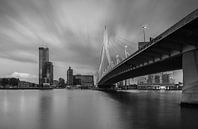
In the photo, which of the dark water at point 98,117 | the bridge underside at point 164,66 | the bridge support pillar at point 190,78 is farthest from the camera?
the bridge underside at point 164,66

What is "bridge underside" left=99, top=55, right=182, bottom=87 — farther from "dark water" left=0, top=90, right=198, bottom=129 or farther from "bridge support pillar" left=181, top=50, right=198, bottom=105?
"dark water" left=0, top=90, right=198, bottom=129

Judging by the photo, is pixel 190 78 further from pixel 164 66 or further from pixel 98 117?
pixel 164 66

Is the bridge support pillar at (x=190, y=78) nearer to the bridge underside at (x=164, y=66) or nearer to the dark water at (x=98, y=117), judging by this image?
the dark water at (x=98, y=117)

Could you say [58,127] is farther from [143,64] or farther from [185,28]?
[143,64]

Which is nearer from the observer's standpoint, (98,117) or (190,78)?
(98,117)

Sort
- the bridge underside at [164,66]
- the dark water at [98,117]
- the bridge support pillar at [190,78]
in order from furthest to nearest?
1. the bridge underside at [164,66]
2. the bridge support pillar at [190,78]
3. the dark water at [98,117]

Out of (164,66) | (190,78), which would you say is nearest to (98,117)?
(190,78)

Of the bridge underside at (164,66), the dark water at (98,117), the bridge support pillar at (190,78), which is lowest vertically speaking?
the dark water at (98,117)

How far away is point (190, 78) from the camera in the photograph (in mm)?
31234

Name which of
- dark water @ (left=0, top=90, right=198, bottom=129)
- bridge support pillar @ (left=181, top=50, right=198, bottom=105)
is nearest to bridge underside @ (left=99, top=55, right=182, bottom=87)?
bridge support pillar @ (left=181, top=50, right=198, bottom=105)

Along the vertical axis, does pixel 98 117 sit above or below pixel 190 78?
below

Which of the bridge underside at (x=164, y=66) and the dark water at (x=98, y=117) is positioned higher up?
the bridge underside at (x=164, y=66)

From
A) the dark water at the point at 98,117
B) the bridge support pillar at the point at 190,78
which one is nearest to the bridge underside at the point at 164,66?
the bridge support pillar at the point at 190,78

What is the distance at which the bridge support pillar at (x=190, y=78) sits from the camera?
30156 millimetres
